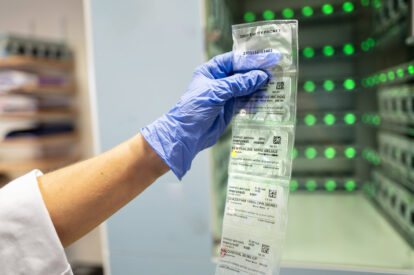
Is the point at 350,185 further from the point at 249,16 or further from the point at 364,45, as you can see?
the point at 249,16

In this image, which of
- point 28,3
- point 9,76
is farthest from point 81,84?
point 28,3

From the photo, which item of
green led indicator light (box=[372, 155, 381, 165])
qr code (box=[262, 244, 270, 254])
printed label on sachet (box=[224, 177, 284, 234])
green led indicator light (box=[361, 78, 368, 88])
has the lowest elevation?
green led indicator light (box=[372, 155, 381, 165])

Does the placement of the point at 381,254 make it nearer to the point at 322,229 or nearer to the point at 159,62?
the point at 322,229

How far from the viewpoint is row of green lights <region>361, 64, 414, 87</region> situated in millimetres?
1497

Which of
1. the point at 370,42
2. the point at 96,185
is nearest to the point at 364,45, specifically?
the point at 370,42

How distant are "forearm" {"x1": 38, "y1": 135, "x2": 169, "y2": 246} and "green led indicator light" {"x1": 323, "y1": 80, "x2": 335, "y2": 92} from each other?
1.50m

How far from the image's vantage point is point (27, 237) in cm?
77

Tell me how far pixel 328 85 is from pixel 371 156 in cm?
63

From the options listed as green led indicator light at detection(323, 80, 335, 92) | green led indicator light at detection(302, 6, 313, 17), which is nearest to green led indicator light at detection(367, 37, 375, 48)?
green led indicator light at detection(323, 80, 335, 92)

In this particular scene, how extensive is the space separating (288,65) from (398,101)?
1270mm

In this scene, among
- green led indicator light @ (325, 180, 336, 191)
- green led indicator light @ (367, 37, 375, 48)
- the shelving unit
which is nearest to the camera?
green led indicator light @ (367, 37, 375, 48)

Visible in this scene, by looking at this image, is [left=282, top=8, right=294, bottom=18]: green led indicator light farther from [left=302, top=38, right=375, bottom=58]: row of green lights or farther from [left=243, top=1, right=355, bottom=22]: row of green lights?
[left=302, top=38, right=375, bottom=58]: row of green lights

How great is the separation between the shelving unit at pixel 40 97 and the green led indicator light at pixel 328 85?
86.2 inches

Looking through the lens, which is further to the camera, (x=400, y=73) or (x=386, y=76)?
(x=386, y=76)
